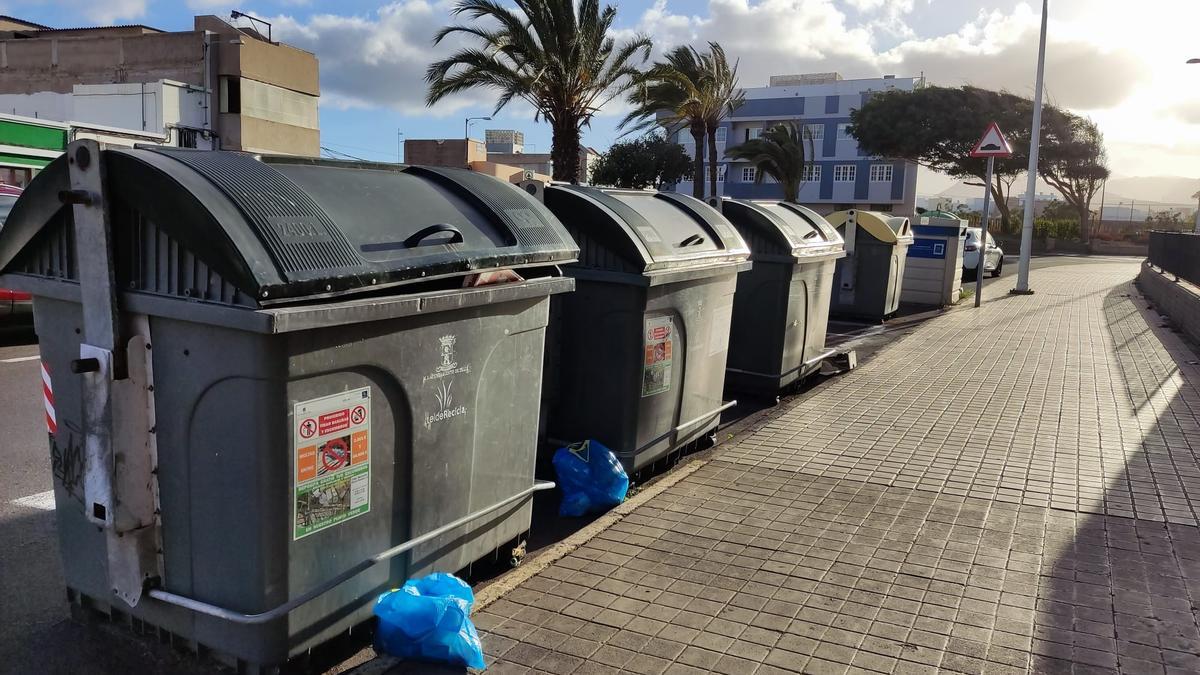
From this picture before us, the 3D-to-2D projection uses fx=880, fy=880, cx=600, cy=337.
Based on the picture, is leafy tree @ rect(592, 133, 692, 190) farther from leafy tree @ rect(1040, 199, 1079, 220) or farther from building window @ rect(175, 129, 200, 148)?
leafy tree @ rect(1040, 199, 1079, 220)

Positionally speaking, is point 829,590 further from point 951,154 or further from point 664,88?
point 951,154

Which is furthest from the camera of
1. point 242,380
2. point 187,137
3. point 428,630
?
point 187,137

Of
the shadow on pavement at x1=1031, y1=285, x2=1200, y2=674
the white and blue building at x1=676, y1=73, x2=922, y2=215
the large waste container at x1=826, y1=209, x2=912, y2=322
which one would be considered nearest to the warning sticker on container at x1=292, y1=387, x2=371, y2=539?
the shadow on pavement at x1=1031, y1=285, x2=1200, y2=674

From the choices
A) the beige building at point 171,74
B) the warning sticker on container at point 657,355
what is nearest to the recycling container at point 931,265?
the warning sticker on container at point 657,355

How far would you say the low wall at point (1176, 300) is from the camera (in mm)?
11639

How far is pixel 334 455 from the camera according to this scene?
2.80 m

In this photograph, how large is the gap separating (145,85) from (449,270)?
131ft

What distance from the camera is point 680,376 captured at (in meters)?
5.25

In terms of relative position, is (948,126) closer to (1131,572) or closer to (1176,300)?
(1176,300)

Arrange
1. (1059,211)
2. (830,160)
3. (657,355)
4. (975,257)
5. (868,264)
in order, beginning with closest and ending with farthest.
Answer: (657,355) → (868,264) → (975,257) → (1059,211) → (830,160)

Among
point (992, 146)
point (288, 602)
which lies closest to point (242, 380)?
point (288, 602)

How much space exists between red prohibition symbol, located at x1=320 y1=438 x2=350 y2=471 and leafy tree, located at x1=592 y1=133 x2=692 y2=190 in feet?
147

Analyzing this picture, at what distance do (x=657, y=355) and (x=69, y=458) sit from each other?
2903mm

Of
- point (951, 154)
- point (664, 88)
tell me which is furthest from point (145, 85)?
point (951, 154)
